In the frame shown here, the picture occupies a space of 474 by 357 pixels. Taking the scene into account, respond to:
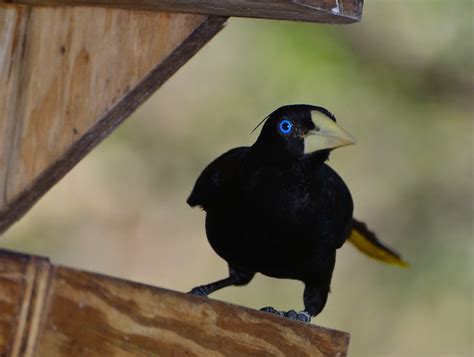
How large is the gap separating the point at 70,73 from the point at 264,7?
2.98 ft

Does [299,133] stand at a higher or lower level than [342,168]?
lower

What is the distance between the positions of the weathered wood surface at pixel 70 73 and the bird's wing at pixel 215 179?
0.77 metres

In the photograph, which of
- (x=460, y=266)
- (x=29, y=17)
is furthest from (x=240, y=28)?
(x=29, y=17)

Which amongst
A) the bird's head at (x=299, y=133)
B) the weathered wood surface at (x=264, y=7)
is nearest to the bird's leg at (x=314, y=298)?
the bird's head at (x=299, y=133)

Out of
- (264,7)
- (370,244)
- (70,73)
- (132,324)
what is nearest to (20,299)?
(132,324)

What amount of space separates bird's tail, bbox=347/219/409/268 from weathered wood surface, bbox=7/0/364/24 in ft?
7.12

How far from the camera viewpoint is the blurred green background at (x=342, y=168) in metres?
8.09

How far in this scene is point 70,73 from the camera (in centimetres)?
402

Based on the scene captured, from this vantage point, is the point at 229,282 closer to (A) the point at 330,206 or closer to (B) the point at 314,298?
(B) the point at 314,298

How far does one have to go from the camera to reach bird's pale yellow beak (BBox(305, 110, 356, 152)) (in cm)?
415

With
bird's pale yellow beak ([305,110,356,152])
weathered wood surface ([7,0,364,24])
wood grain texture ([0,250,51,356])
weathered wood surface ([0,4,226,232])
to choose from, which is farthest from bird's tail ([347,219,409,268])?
wood grain texture ([0,250,51,356])

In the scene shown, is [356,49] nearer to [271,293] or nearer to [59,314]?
[271,293]

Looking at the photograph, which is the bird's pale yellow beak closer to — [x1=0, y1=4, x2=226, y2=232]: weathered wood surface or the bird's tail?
[x1=0, y1=4, x2=226, y2=232]: weathered wood surface

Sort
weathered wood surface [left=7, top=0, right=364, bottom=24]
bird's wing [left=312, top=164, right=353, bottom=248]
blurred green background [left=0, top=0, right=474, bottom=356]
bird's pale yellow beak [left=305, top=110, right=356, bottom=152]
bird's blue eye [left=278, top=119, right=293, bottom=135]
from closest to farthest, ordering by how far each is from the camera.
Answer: weathered wood surface [left=7, top=0, right=364, bottom=24] < bird's pale yellow beak [left=305, top=110, right=356, bottom=152] < bird's blue eye [left=278, top=119, right=293, bottom=135] < bird's wing [left=312, top=164, right=353, bottom=248] < blurred green background [left=0, top=0, right=474, bottom=356]
